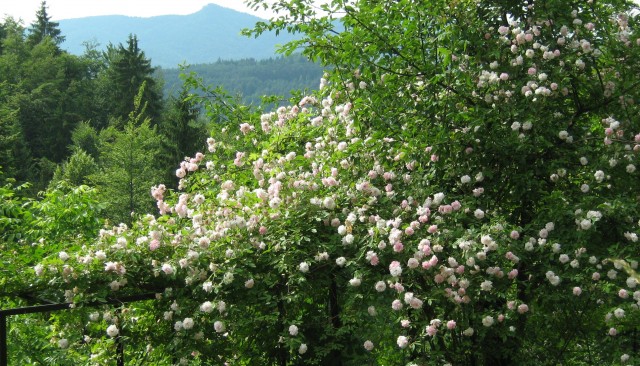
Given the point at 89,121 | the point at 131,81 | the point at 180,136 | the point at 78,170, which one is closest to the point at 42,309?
the point at 78,170

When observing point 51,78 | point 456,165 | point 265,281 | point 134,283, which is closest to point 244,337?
point 265,281

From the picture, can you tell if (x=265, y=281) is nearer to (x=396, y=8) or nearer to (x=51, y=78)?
(x=396, y=8)

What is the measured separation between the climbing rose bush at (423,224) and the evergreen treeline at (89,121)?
23140mm

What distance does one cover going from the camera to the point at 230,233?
301 centimetres

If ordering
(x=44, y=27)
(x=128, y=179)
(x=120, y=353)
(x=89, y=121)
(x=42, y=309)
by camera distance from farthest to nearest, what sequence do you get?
(x=44, y=27) → (x=89, y=121) → (x=128, y=179) → (x=120, y=353) → (x=42, y=309)

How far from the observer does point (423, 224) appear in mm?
3018

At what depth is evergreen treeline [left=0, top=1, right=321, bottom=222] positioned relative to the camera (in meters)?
26.5

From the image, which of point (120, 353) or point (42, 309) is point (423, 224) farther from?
point (42, 309)

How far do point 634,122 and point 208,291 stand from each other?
7.84ft

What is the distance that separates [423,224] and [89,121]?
44027 mm

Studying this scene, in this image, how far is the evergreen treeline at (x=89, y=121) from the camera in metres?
26.5

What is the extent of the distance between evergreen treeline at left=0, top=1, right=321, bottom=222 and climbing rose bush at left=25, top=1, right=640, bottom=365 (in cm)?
2314

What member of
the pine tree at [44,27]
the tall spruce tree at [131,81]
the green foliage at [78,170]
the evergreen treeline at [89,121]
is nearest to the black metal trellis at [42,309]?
the evergreen treeline at [89,121]

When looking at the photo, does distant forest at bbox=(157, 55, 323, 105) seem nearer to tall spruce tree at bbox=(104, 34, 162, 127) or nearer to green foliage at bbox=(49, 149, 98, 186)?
tall spruce tree at bbox=(104, 34, 162, 127)
